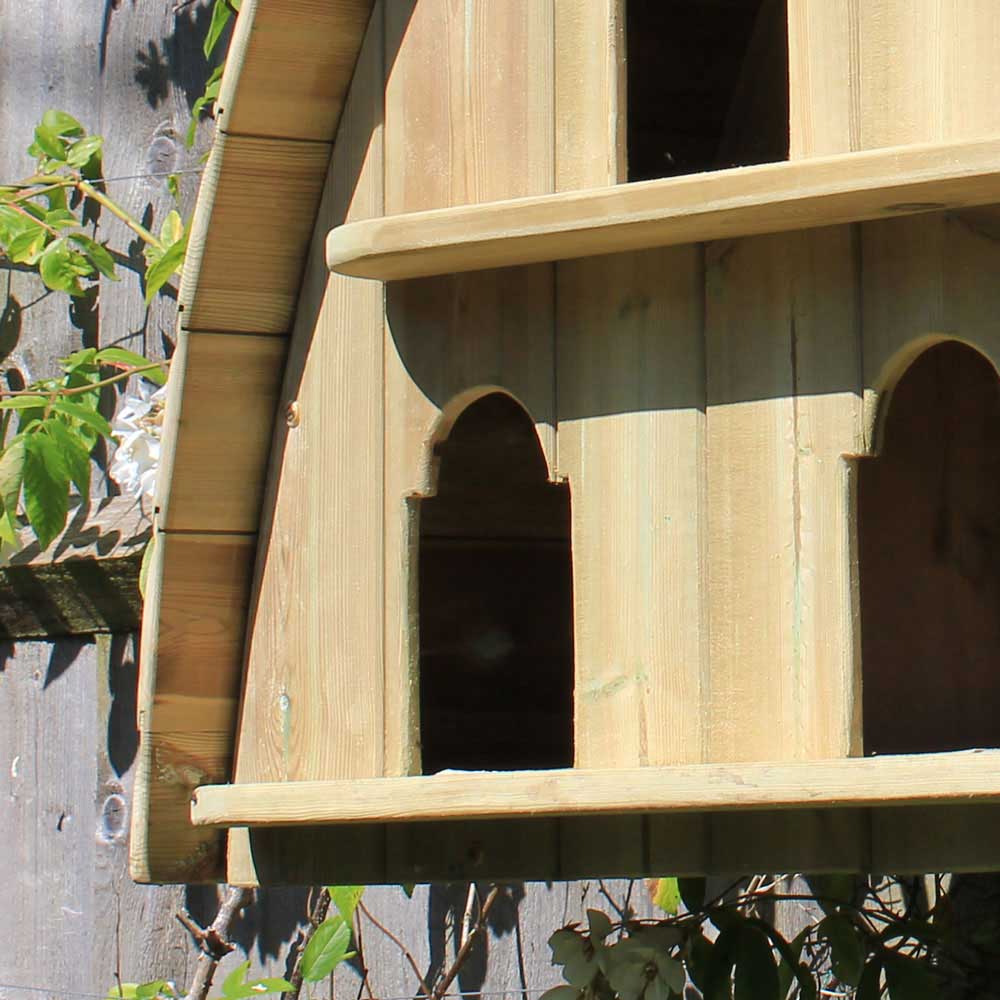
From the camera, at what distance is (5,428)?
2385 mm

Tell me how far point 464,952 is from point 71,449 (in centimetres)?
70

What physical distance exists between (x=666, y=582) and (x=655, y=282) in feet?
0.69

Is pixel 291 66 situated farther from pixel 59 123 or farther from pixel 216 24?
pixel 59 123

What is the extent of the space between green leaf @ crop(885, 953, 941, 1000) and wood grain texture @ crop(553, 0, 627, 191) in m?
0.69

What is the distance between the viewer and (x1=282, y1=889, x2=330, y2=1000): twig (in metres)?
2.14

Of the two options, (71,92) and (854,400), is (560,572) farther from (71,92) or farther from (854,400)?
(71,92)

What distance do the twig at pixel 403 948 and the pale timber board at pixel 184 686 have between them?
2.44 feet

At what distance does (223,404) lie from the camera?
147 centimetres

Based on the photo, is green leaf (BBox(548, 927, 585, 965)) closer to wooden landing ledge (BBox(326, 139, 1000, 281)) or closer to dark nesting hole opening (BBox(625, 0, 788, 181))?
wooden landing ledge (BBox(326, 139, 1000, 281))

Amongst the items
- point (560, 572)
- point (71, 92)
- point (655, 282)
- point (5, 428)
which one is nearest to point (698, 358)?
point (655, 282)

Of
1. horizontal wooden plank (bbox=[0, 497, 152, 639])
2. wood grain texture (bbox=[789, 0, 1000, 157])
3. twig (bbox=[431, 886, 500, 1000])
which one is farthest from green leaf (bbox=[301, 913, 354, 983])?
wood grain texture (bbox=[789, 0, 1000, 157])

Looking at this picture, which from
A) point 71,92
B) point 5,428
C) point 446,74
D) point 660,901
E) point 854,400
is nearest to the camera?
point 854,400

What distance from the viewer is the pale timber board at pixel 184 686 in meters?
1.48

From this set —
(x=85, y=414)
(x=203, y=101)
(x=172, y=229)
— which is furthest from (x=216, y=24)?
(x=85, y=414)
